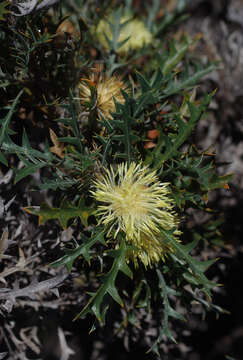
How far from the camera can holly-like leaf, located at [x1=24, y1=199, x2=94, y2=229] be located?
3.06ft

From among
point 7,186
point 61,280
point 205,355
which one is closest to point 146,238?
point 61,280

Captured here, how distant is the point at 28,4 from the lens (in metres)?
1.09

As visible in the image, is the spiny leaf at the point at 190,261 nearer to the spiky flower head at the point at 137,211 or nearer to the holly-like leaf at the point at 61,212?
the spiky flower head at the point at 137,211

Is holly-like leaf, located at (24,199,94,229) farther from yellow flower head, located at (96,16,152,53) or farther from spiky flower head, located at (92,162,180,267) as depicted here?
yellow flower head, located at (96,16,152,53)

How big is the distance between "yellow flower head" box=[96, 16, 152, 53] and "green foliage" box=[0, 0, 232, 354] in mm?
110

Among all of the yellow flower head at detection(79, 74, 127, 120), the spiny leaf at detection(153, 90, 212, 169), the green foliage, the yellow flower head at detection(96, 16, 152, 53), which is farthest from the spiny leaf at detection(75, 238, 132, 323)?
the yellow flower head at detection(96, 16, 152, 53)

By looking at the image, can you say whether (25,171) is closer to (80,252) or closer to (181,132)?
(80,252)

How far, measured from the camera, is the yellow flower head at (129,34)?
1.59 meters

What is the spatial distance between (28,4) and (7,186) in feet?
2.45

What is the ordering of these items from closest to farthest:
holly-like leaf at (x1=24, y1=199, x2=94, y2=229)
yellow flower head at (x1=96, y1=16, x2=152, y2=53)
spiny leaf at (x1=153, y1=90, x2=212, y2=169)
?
holly-like leaf at (x1=24, y1=199, x2=94, y2=229), spiny leaf at (x1=153, y1=90, x2=212, y2=169), yellow flower head at (x1=96, y1=16, x2=152, y2=53)

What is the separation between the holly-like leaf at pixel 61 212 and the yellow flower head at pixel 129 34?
3.09 feet

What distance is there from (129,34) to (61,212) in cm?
114

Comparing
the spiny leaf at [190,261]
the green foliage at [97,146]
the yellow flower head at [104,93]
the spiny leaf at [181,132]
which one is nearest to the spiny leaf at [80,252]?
the green foliage at [97,146]

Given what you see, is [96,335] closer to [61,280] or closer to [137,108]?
[61,280]
